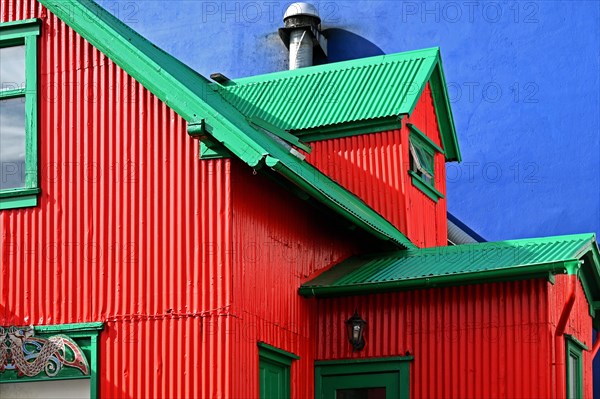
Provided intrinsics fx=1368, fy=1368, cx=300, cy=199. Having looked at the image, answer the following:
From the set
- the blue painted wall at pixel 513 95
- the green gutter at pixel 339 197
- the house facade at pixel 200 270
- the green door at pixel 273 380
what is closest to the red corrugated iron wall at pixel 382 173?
the green gutter at pixel 339 197

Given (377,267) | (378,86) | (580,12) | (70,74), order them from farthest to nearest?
1. (580,12)
2. (378,86)
3. (377,267)
4. (70,74)

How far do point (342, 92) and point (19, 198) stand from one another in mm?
7597

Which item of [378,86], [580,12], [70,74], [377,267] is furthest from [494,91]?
[70,74]

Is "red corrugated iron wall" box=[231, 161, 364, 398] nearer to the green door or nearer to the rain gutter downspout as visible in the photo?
the green door

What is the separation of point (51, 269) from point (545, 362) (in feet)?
19.9

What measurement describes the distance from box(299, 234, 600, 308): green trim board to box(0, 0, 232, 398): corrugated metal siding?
2.45 meters

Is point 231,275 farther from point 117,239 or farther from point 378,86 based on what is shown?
point 378,86

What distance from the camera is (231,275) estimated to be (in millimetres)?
15594

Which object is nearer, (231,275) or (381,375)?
(231,275)

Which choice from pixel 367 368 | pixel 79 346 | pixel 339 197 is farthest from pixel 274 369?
pixel 339 197

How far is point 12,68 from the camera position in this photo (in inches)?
671

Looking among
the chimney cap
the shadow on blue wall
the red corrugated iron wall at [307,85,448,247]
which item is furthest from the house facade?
the shadow on blue wall

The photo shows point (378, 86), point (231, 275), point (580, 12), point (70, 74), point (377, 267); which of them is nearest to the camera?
point (231, 275)

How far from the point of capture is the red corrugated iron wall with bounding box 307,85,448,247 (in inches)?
851
